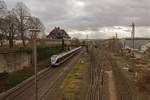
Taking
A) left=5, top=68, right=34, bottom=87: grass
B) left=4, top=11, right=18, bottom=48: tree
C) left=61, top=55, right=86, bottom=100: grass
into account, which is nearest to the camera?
left=61, top=55, right=86, bottom=100: grass

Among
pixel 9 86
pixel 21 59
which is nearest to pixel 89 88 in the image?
pixel 9 86

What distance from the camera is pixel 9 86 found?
32750 millimetres

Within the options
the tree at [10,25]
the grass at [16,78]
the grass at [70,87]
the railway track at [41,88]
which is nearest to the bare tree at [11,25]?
the tree at [10,25]

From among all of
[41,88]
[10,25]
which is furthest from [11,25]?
[41,88]

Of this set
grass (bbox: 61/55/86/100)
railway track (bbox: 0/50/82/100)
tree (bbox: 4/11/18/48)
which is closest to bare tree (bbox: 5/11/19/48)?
tree (bbox: 4/11/18/48)

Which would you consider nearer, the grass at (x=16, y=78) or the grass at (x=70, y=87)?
the grass at (x=70, y=87)

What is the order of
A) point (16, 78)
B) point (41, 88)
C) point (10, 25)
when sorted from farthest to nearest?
point (10, 25) → point (16, 78) → point (41, 88)

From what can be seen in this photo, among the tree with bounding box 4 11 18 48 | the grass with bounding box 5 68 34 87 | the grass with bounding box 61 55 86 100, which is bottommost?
the grass with bounding box 61 55 86 100

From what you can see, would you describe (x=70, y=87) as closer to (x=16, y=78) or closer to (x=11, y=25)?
(x=16, y=78)

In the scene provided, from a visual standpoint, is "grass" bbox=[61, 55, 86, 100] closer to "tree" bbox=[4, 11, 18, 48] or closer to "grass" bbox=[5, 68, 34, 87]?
"grass" bbox=[5, 68, 34, 87]

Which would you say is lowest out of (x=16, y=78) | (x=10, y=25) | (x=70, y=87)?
(x=70, y=87)

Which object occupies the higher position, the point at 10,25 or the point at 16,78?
the point at 10,25

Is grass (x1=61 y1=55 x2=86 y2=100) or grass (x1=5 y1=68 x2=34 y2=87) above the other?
grass (x1=5 y1=68 x2=34 y2=87)

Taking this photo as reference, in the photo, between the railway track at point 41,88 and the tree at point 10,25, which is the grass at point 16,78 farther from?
the tree at point 10,25
